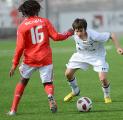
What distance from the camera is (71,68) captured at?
40.7 ft

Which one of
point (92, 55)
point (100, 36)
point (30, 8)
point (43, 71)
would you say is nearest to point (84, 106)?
point (43, 71)

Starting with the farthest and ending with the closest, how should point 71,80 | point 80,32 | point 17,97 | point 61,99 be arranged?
point 61,99, point 71,80, point 80,32, point 17,97

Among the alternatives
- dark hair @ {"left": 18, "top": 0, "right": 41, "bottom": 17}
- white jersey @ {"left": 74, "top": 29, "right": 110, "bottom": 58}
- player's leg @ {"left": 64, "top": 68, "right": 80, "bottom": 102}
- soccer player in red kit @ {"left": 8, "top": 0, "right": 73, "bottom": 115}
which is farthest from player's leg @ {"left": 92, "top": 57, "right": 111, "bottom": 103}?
dark hair @ {"left": 18, "top": 0, "right": 41, "bottom": 17}

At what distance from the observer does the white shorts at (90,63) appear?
12.1 m

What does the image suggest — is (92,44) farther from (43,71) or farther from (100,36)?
(43,71)

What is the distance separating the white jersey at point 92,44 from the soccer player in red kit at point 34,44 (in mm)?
954

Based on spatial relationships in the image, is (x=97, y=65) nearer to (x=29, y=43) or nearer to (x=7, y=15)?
(x=29, y=43)

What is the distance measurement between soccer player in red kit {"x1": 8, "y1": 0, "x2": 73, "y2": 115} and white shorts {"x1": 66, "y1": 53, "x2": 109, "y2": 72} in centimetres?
145

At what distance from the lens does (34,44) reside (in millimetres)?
10758

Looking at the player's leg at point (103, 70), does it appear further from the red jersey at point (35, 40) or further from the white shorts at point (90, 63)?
the red jersey at point (35, 40)

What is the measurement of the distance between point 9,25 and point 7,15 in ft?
3.38

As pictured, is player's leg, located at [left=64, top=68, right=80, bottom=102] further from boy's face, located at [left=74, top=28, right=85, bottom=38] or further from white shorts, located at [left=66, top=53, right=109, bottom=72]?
boy's face, located at [left=74, top=28, right=85, bottom=38]

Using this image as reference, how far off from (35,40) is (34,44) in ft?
0.25

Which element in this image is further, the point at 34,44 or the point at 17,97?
the point at 17,97
